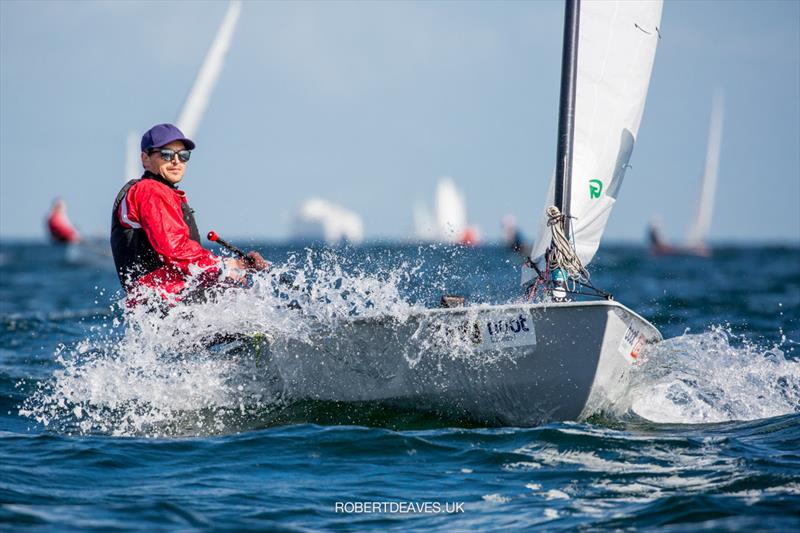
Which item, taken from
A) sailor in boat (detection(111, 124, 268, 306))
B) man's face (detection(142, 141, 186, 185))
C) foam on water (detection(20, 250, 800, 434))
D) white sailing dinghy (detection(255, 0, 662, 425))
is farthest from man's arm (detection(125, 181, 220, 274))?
white sailing dinghy (detection(255, 0, 662, 425))

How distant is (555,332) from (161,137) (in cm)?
263

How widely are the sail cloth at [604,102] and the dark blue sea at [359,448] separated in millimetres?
717

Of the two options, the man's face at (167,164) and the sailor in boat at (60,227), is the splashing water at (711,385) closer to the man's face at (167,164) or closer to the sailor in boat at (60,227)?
the man's face at (167,164)

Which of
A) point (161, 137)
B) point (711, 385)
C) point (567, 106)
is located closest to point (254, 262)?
point (161, 137)

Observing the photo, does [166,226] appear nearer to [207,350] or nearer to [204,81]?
[207,350]

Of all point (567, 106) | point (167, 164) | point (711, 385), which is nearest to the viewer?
point (167, 164)

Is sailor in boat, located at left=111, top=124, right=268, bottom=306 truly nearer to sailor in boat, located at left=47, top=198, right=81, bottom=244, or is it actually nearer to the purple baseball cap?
the purple baseball cap

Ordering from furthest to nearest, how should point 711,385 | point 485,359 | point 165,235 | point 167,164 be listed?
point 711,385, point 167,164, point 165,235, point 485,359

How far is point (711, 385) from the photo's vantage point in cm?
655

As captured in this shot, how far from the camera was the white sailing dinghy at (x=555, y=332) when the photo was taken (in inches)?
211

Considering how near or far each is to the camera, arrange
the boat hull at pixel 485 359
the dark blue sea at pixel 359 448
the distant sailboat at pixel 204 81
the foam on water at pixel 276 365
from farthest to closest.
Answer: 1. the distant sailboat at pixel 204 81
2. the foam on water at pixel 276 365
3. the boat hull at pixel 485 359
4. the dark blue sea at pixel 359 448

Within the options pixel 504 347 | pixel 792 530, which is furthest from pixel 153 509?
pixel 792 530

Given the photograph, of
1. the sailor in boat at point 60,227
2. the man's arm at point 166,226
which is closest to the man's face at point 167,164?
the man's arm at point 166,226

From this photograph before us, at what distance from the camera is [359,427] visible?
558 cm
